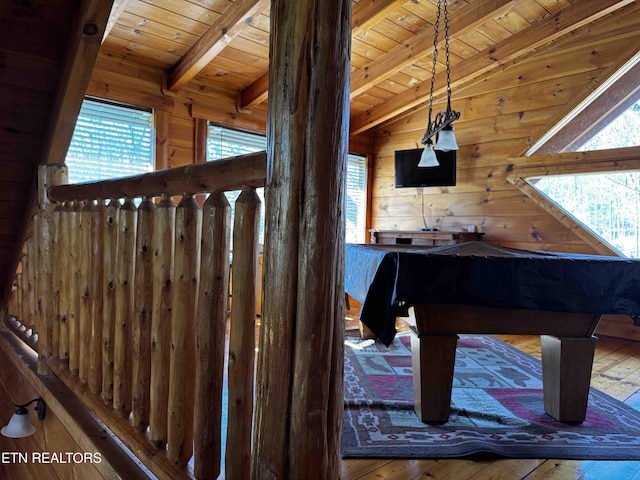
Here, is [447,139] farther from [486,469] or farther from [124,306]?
[124,306]

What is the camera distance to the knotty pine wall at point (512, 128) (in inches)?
152

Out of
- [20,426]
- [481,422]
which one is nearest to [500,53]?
[481,422]

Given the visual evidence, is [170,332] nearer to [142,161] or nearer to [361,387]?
[361,387]

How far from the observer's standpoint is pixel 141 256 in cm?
136

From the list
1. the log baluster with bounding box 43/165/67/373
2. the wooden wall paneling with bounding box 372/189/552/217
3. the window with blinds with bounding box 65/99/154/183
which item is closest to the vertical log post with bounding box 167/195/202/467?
the log baluster with bounding box 43/165/67/373

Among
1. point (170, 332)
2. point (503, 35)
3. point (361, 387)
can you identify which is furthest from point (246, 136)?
point (170, 332)

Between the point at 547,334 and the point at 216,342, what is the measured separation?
1606 mm

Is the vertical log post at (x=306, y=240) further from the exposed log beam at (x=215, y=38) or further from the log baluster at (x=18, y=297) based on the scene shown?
the log baluster at (x=18, y=297)

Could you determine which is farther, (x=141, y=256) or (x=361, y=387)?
(x=361, y=387)

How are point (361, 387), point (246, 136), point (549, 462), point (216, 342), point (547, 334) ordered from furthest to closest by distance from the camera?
point (246, 136)
point (361, 387)
point (547, 334)
point (549, 462)
point (216, 342)

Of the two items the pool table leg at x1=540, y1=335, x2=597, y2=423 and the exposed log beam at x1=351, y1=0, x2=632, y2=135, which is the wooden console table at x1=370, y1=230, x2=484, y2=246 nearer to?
the exposed log beam at x1=351, y1=0, x2=632, y2=135

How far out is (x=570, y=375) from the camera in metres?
1.92

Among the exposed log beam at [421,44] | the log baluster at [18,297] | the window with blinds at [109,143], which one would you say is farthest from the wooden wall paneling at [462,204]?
the log baluster at [18,297]

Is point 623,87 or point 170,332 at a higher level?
point 623,87
